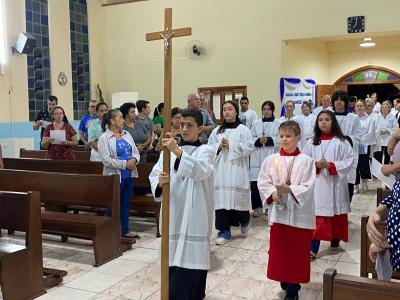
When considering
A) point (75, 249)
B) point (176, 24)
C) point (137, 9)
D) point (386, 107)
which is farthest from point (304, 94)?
point (75, 249)

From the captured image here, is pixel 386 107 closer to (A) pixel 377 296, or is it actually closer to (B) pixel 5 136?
(B) pixel 5 136

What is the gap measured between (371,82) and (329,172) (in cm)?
897

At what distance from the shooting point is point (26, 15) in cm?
983

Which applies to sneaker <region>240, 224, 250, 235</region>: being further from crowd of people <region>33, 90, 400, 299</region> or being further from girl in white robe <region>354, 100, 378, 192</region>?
girl in white robe <region>354, 100, 378, 192</region>

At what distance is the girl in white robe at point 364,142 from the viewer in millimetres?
8086

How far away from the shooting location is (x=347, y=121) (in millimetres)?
6312

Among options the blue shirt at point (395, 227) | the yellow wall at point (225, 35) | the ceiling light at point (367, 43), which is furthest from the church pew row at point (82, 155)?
the ceiling light at point (367, 43)

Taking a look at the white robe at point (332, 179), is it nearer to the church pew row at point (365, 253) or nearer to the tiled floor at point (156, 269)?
the tiled floor at point (156, 269)

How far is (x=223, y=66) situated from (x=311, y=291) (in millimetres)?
7649

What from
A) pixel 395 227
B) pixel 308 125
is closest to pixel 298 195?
pixel 395 227

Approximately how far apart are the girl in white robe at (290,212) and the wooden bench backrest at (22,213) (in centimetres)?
188

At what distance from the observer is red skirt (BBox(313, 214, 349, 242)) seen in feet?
15.1

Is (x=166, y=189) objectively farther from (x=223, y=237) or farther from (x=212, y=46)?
(x=212, y=46)

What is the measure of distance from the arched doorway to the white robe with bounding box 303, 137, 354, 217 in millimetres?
8644
